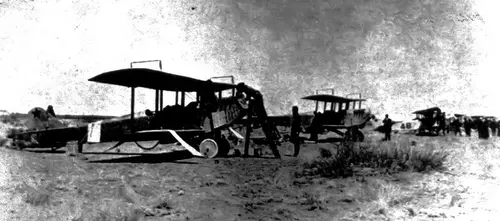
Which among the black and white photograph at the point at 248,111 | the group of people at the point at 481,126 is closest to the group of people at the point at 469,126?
the group of people at the point at 481,126

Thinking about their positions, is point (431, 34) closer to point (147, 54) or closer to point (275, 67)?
point (275, 67)

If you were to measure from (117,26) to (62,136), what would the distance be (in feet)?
93.8

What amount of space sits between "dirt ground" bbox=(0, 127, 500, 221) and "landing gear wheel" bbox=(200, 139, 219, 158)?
3.08 meters

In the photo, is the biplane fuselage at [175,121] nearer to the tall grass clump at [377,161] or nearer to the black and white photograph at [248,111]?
the black and white photograph at [248,111]

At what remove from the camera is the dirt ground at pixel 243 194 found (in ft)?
16.4

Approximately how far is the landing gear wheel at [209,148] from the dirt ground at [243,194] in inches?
121

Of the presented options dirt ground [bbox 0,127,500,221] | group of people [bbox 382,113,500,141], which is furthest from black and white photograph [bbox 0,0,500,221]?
group of people [bbox 382,113,500,141]

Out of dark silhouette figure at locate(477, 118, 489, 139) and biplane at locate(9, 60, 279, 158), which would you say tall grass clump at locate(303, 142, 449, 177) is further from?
dark silhouette figure at locate(477, 118, 489, 139)

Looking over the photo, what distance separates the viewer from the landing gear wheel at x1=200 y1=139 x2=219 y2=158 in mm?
11961

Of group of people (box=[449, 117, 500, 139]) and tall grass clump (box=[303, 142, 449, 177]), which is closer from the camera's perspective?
tall grass clump (box=[303, 142, 449, 177])

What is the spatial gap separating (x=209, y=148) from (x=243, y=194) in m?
5.36

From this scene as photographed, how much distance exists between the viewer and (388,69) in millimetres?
50969

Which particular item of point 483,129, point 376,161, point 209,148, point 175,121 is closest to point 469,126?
point 483,129

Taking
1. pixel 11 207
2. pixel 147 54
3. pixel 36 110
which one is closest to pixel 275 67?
pixel 147 54
